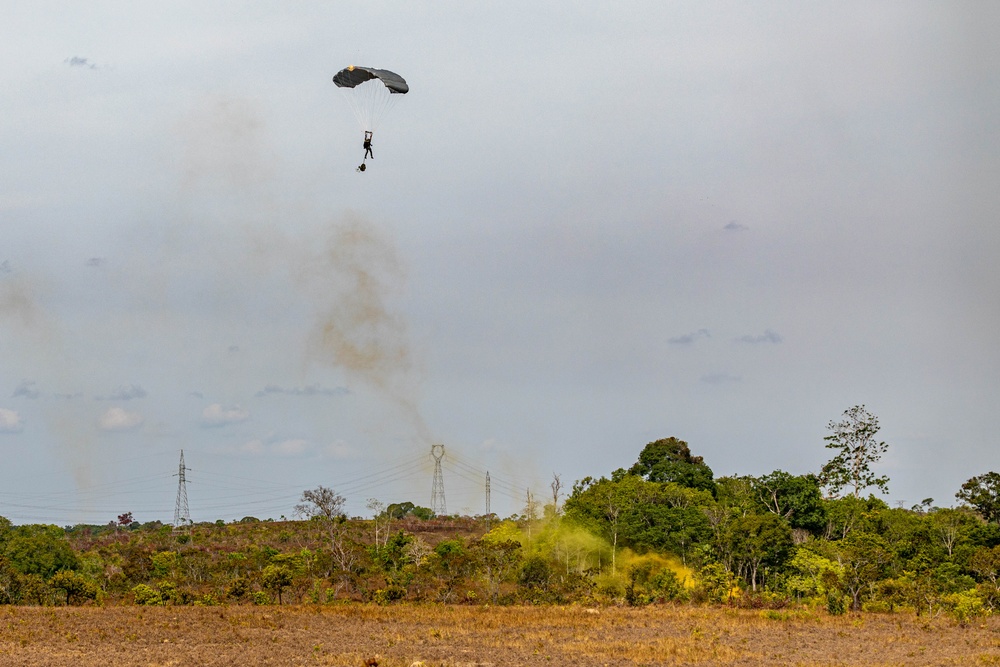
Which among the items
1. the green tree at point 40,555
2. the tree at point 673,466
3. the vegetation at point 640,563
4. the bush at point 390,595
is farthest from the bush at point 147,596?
the tree at point 673,466

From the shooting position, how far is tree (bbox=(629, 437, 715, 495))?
9862cm

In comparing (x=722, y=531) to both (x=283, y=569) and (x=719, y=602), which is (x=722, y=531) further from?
(x=283, y=569)

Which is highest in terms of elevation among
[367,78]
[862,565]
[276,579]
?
[367,78]

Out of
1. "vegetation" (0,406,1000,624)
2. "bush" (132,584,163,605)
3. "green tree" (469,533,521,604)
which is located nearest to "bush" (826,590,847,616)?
"vegetation" (0,406,1000,624)

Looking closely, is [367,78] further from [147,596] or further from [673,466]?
[673,466]

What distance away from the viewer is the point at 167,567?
72938 mm

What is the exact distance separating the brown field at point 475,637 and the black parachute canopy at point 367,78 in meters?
25.2

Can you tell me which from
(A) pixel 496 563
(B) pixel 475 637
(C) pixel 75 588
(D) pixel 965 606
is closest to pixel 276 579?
(C) pixel 75 588

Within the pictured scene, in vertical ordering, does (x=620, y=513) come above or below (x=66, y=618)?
above

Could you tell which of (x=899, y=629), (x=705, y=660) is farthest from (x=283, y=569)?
(x=899, y=629)

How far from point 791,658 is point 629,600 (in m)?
21.9

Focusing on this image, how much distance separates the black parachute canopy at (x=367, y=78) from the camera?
49.6 m

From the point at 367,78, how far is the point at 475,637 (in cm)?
2765

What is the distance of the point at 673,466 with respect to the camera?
325 feet
